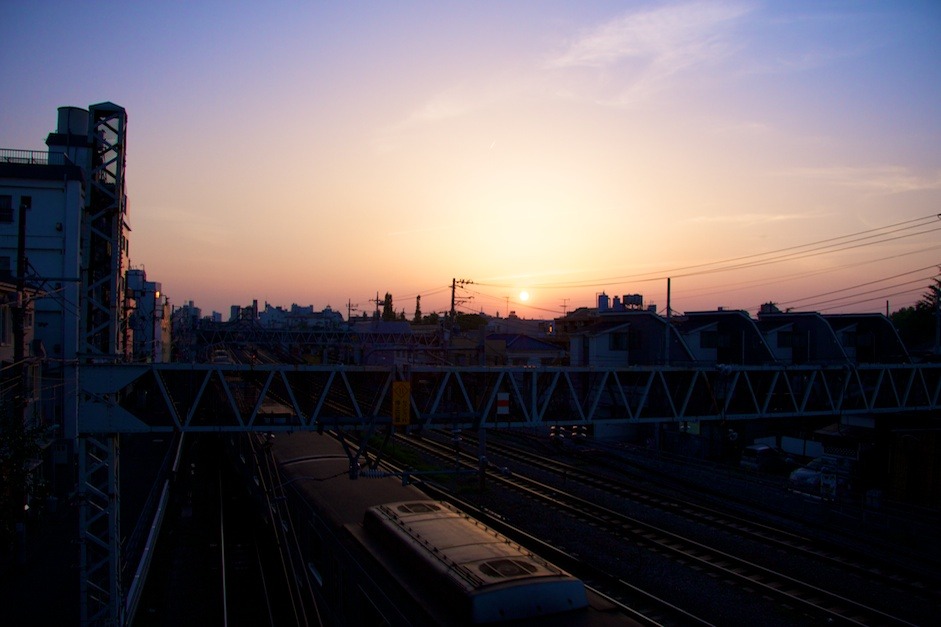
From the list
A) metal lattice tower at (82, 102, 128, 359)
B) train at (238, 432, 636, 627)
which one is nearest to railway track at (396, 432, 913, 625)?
train at (238, 432, 636, 627)

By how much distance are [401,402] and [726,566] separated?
9004mm

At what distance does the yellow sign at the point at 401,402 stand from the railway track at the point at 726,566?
7392 millimetres

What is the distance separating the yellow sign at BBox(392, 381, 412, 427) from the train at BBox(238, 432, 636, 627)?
164cm

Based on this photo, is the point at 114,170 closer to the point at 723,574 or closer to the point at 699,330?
the point at 723,574

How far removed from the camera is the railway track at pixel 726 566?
1295cm

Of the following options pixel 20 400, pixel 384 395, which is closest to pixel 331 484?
pixel 384 395

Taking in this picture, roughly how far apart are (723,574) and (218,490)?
19994 millimetres

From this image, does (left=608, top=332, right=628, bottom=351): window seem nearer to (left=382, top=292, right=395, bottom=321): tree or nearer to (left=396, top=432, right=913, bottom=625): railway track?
(left=396, top=432, right=913, bottom=625): railway track

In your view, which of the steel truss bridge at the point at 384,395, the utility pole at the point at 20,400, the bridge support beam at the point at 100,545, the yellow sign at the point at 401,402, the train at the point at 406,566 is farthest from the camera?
the yellow sign at the point at 401,402

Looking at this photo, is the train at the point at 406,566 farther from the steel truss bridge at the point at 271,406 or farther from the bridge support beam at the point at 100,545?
the bridge support beam at the point at 100,545

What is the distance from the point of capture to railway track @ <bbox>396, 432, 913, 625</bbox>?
42.5ft

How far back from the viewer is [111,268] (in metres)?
13.2

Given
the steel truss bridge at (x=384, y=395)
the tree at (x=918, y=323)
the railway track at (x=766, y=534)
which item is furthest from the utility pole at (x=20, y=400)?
the tree at (x=918, y=323)

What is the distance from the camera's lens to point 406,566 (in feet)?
27.6
